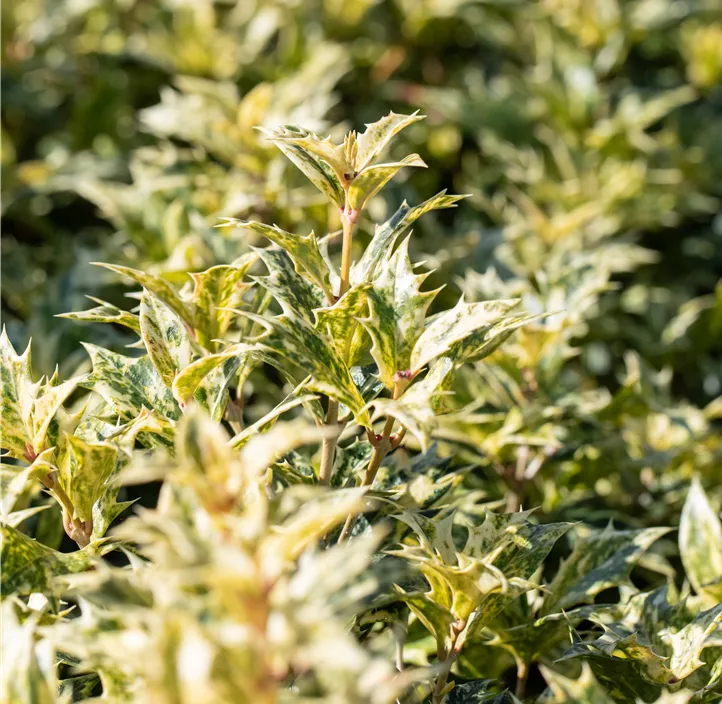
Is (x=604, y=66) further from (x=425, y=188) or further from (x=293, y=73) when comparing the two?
(x=293, y=73)

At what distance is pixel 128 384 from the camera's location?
1093mm

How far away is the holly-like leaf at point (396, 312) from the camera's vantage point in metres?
0.99

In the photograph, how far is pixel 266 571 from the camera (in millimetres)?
683

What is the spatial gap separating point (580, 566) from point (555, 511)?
0.26 metres

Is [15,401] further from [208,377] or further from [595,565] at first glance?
[595,565]

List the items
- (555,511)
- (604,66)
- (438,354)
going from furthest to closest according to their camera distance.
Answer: (604,66) → (555,511) → (438,354)

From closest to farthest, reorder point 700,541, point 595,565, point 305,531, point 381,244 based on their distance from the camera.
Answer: point 305,531 < point 381,244 < point 595,565 < point 700,541

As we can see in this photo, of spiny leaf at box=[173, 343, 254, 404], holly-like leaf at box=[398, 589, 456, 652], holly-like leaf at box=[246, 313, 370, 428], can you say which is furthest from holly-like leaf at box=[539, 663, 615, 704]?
spiny leaf at box=[173, 343, 254, 404]

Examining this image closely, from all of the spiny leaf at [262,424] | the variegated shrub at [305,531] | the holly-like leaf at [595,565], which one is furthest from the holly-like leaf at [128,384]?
the holly-like leaf at [595,565]

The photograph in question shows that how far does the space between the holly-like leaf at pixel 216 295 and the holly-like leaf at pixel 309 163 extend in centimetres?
14

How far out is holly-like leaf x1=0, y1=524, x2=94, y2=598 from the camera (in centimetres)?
97

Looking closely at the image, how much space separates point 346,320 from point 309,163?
0.19m

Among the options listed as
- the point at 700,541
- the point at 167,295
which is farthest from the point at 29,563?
the point at 700,541

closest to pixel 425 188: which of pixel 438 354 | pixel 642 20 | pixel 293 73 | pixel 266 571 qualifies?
pixel 293 73
